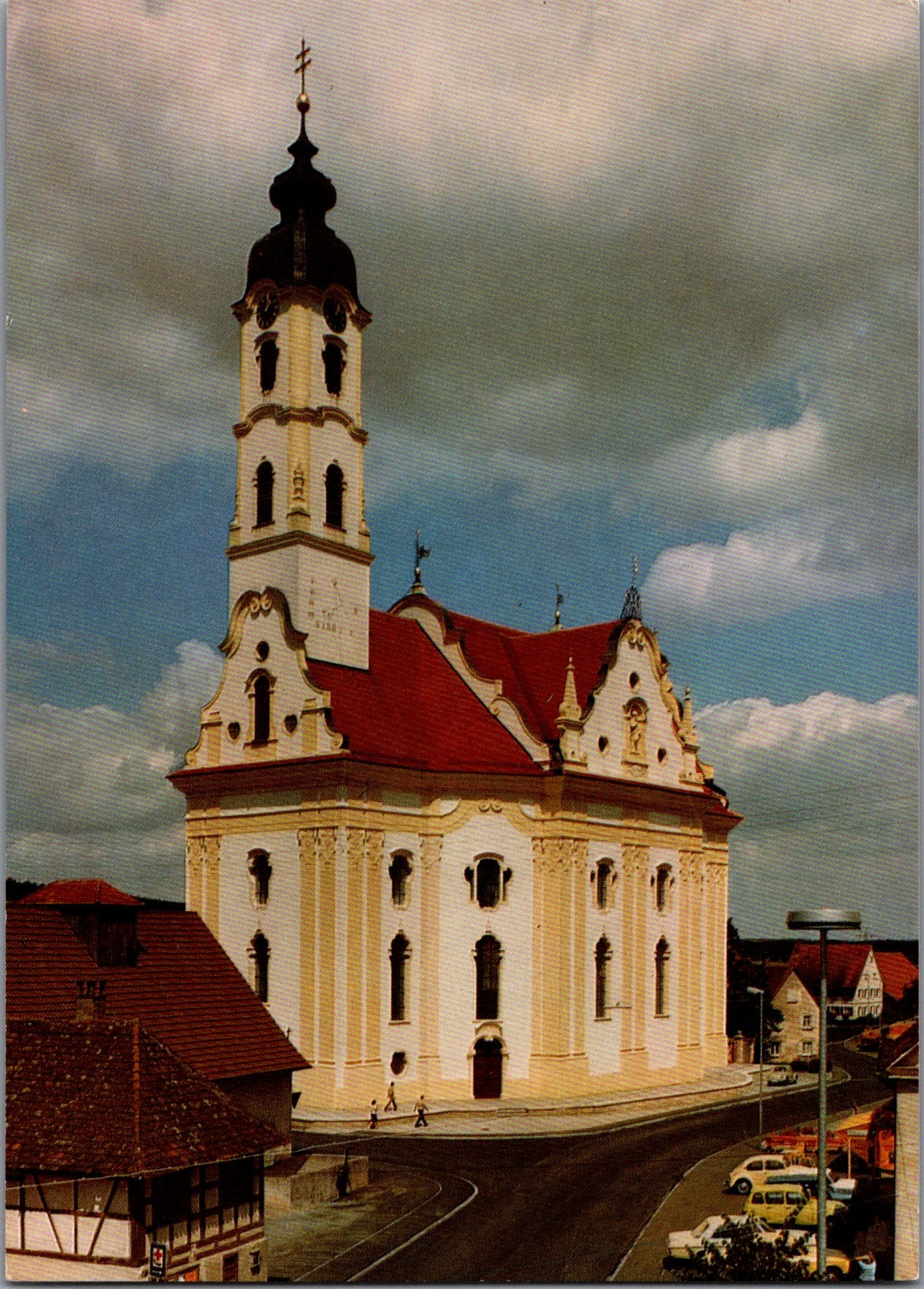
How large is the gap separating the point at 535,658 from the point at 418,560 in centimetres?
962

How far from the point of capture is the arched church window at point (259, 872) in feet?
128

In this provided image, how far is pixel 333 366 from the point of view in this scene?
39.2m

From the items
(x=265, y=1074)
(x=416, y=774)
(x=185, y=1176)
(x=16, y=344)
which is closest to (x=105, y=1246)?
(x=185, y=1176)

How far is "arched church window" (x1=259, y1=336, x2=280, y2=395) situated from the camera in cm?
3897

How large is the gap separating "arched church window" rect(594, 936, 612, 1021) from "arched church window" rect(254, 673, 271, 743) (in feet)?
38.7

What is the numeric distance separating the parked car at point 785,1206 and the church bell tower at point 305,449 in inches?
808

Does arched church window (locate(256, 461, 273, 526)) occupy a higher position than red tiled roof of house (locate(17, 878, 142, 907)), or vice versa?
arched church window (locate(256, 461, 273, 526))

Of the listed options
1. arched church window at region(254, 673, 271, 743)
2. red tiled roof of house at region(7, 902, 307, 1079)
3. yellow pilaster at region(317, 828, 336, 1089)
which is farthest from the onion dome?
yellow pilaster at region(317, 828, 336, 1089)

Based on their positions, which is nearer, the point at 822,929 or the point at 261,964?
the point at 822,929

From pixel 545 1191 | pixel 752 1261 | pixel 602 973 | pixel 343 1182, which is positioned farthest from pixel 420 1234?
pixel 602 973

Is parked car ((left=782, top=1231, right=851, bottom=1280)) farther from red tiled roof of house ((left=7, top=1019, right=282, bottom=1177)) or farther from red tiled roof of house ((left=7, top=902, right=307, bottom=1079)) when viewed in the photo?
red tiled roof of house ((left=7, top=902, right=307, bottom=1079))

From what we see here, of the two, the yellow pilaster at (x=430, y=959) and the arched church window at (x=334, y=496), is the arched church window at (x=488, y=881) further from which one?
the arched church window at (x=334, y=496)

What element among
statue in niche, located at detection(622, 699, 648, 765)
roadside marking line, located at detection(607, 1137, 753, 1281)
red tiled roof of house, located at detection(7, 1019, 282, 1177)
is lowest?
roadside marking line, located at detection(607, 1137, 753, 1281)

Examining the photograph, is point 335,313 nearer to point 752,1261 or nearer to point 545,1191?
point 545,1191
